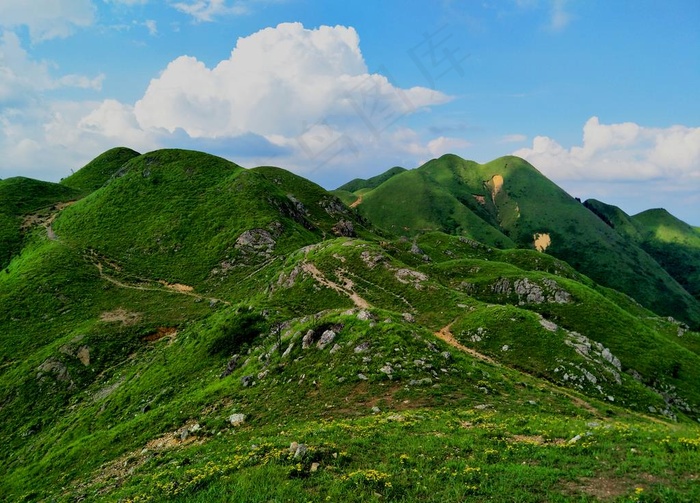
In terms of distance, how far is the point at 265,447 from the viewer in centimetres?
1945

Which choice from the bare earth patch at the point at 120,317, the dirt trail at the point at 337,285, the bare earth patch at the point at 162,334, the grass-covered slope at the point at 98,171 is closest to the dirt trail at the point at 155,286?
the bare earth patch at the point at 120,317

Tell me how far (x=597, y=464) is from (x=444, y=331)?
1467 inches

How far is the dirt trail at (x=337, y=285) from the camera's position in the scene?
6183 centimetres

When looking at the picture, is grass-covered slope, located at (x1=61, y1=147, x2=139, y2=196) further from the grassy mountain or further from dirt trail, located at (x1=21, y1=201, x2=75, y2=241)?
the grassy mountain

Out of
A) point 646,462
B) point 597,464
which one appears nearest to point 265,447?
point 597,464

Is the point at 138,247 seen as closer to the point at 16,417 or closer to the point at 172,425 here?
the point at 16,417

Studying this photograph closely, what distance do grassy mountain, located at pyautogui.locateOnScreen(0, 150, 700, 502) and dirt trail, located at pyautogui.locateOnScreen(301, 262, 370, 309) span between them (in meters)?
0.40

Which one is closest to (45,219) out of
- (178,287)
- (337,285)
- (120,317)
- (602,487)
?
(178,287)

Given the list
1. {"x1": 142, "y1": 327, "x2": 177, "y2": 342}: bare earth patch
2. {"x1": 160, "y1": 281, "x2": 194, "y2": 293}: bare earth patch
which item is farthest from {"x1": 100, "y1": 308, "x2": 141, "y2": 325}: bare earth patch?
{"x1": 160, "y1": 281, "x2": 194, "y2": 293}: bare earth patch

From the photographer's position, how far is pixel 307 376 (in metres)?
32.1

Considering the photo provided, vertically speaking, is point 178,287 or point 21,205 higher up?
point 21,205

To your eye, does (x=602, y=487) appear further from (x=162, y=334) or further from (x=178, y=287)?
(x=178, y=287)

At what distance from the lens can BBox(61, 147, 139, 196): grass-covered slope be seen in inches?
6358

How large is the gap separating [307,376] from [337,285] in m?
35.0
